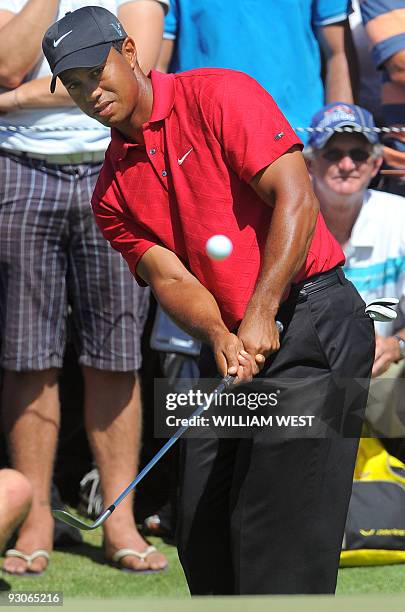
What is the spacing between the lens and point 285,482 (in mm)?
3297

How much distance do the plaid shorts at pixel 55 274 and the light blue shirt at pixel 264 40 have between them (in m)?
0.78

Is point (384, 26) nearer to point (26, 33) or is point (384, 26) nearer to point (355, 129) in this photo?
point (355, 129)

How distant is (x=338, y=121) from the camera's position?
482cm

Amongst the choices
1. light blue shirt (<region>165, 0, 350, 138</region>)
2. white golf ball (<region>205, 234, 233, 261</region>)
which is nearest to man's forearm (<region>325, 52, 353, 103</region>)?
light blue shirt (<region>165, 0, 350, 138</region>)

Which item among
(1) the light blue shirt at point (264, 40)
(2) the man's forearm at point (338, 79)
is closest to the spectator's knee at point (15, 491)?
→ (1) the light blue shirt at point (264, 40)

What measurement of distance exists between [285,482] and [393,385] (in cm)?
167

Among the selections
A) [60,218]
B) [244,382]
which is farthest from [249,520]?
[60,218]

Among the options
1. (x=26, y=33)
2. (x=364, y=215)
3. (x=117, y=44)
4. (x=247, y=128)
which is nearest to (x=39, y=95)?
(x=26, y=33)

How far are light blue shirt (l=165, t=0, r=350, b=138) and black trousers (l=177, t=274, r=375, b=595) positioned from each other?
1.78 m

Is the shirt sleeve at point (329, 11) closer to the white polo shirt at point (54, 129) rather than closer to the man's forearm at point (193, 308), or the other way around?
the white polo shirt at point (54, 129)

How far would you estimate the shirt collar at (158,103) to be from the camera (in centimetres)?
336

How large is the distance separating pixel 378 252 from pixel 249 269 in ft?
5.58

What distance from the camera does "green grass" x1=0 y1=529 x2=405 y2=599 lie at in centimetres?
430

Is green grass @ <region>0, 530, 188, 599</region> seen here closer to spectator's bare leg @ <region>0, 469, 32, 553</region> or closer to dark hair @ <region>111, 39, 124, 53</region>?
spectator's bare leg @ <region>0, 469, 32, 553</region>
